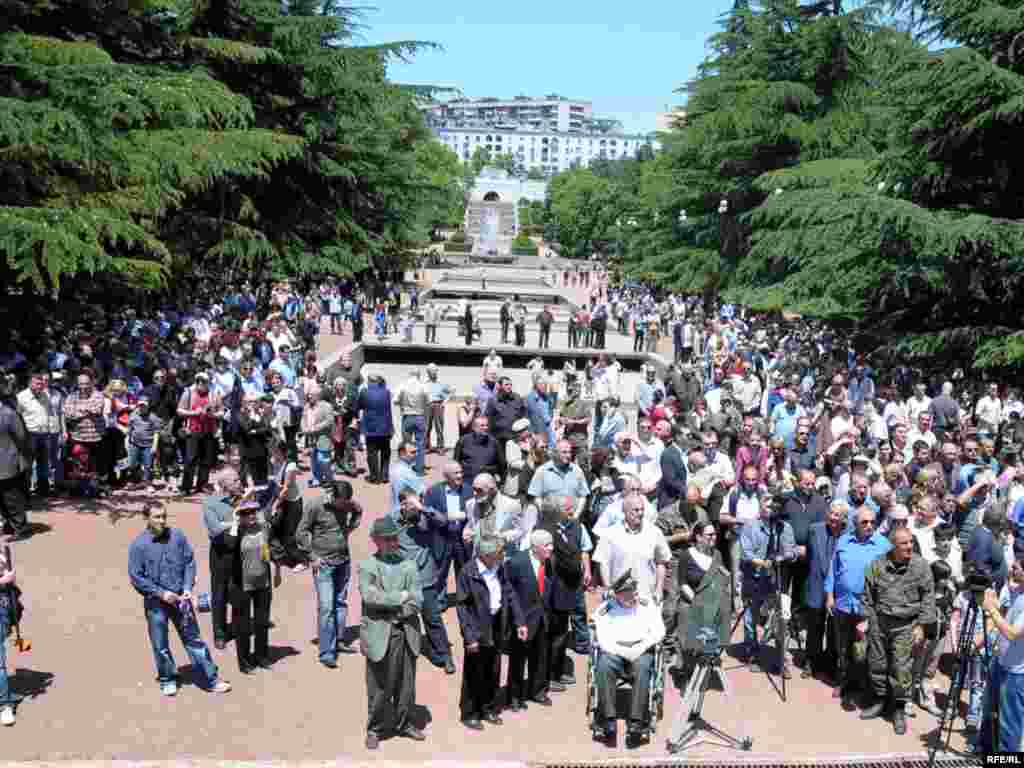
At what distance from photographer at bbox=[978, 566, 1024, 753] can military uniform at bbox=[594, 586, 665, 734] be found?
6.61ft

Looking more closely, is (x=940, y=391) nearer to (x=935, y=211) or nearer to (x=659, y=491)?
(x=935, y=211)

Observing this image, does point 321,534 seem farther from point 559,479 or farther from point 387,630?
point 559,479

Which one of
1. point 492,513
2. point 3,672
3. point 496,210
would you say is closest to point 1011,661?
point 492,513

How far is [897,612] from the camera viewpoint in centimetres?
748

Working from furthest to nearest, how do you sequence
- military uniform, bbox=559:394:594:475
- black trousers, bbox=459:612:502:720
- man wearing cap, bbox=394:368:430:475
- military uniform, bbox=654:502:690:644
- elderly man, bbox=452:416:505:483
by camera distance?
man wearing cap, bbox=394:368:430:475, military uniform, bbox=559:394:594:475, elderly man, bbox=452:416:505:483, military uniform, bbox=654:502:690:644, black trousers, bbox=459:612:502:720

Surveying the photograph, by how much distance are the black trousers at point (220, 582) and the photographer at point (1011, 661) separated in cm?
504

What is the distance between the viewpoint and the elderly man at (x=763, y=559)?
8398mm

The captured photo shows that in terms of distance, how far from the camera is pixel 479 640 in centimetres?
713

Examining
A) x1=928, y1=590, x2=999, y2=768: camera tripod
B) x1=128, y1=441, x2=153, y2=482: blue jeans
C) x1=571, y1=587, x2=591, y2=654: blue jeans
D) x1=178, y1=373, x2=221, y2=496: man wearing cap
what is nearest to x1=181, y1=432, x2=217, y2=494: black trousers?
x1=178, y1=373, x2=221, y2=496: man wearing cap

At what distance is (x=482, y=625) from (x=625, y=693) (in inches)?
43.2

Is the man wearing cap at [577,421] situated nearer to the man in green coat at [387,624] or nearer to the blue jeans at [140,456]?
the man in green coat at [387,624]

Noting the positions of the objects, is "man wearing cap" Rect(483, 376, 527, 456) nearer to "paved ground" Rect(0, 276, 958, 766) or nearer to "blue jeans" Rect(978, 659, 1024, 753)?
"paved ground" Rect(0, 276, 958, 766)

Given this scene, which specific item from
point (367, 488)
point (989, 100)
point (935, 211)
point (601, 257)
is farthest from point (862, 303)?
point (601, 257)

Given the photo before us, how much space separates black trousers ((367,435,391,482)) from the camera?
14344 millimetres
